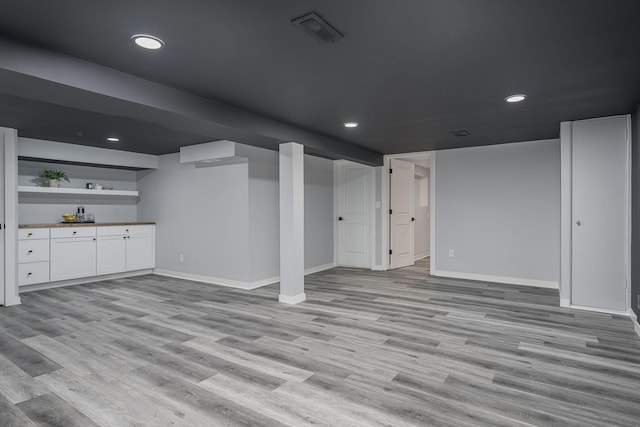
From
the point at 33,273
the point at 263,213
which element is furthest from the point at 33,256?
the point at 263,213

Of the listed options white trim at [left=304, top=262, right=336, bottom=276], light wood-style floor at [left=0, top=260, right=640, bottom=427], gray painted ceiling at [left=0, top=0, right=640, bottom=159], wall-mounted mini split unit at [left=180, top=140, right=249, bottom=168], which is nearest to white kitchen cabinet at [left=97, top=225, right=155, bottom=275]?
light wood-style floor at [left=0, top=260, right=640, bottom=427]

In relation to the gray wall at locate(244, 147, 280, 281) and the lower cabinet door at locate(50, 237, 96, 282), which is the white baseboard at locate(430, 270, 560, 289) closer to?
the gray wall at locate(244, 147, 280, 281)

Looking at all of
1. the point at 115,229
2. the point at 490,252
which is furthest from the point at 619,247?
the point at 115,229

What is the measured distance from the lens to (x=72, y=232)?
5.48 metres

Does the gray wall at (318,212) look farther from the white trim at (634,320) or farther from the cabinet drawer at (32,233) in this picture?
the white trim at (634,320)

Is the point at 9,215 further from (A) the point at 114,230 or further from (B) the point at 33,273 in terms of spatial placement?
(A) the point at 114,230

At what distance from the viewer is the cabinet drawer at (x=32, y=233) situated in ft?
16.3

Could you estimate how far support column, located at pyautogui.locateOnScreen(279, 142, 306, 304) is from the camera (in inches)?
175

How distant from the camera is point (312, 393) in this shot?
2.26 meters

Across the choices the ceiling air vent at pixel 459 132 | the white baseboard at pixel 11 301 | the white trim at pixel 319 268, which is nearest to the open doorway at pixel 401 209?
the white trim at pixel 319 268

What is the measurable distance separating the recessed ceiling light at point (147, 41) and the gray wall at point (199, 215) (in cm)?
306

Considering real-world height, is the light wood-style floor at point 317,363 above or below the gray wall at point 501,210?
below

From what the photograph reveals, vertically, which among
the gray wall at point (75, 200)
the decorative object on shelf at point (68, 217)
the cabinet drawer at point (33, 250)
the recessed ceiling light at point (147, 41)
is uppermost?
the recessed ceiling light at point (147, 41)

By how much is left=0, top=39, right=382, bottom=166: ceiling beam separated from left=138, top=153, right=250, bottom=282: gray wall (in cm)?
149
